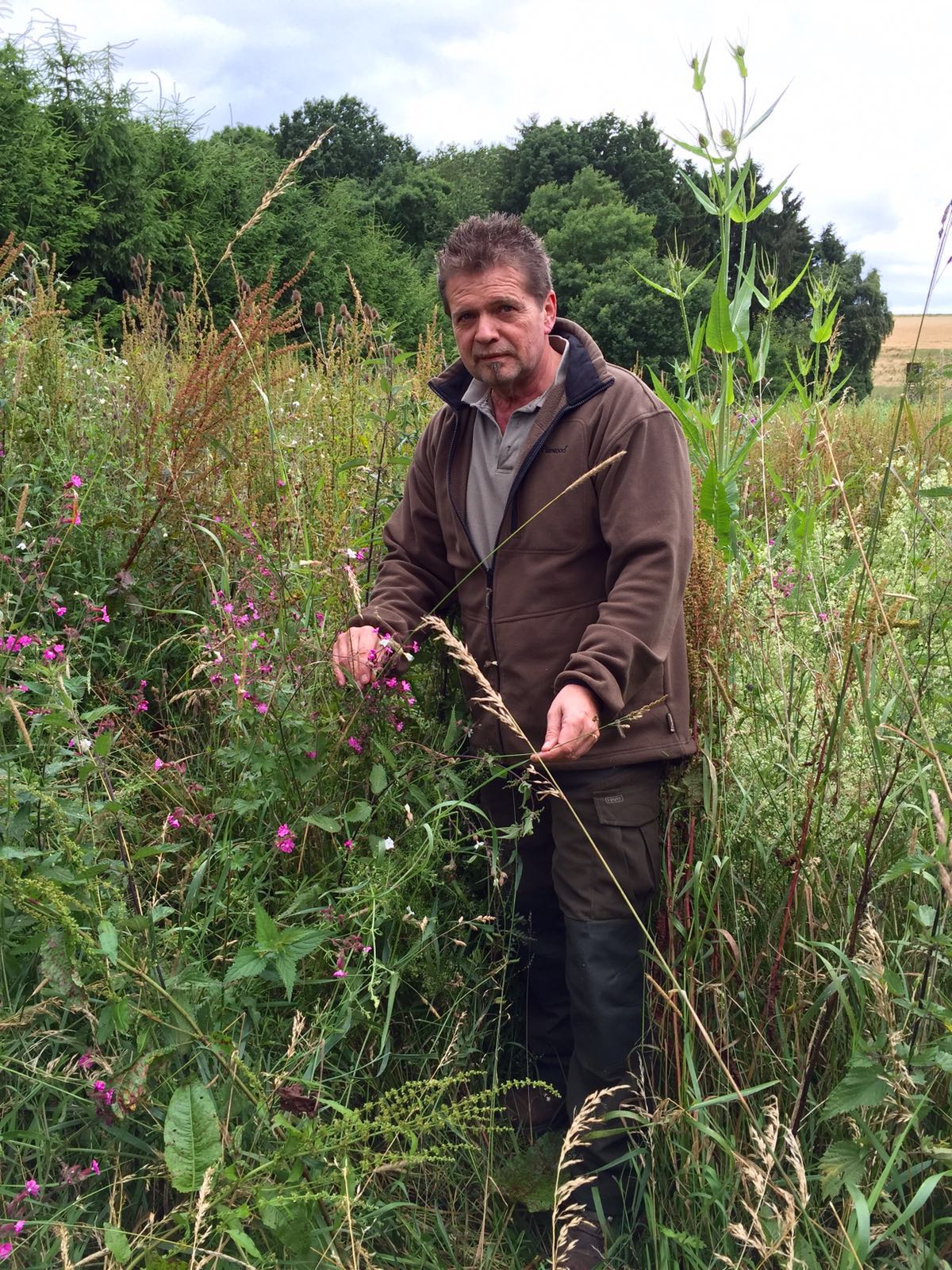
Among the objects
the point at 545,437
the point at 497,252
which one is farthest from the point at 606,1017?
the point at 497,252

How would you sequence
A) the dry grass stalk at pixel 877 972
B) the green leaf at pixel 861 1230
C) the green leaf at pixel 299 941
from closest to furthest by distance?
the green leaf at pixel 861 1230 → the dry grass stalk at pixel 877 972 → the green leaf at pixel 299 941

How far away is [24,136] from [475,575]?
9.88 metres

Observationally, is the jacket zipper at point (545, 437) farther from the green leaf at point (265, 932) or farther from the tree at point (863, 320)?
the tree at point (863, 320)

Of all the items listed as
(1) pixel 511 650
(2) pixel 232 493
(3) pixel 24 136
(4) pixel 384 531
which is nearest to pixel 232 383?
(2) pixel 232 493

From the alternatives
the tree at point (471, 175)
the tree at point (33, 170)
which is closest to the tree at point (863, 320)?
the tree at point (471, 175)

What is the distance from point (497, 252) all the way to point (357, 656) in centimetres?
115

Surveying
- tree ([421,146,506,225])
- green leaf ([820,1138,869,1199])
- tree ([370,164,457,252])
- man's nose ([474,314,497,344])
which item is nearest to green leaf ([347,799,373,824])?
green leaf ([820,1138,869,1199])

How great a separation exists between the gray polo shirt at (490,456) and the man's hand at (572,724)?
606 millimetres

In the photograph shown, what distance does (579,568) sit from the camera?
254cm

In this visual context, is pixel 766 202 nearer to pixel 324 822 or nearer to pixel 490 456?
pixel 490 456

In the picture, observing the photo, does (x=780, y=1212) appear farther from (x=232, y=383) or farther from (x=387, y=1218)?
(x=232, y=383)

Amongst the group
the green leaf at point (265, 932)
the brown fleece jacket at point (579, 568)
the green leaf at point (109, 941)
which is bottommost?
the green leaf at point (265, 932)

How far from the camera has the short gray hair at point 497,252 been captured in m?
2.61

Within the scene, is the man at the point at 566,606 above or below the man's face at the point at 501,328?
below
